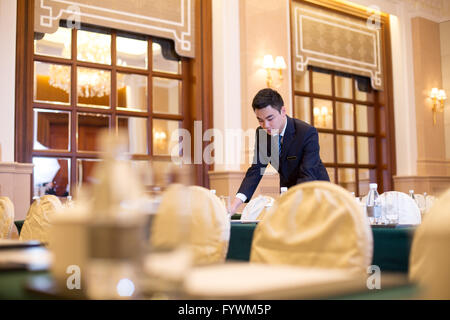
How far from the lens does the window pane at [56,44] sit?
16.6 ft

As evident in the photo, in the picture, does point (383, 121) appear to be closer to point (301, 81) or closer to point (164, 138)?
point (301, 81)

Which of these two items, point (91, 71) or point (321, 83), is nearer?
point (91, 71)

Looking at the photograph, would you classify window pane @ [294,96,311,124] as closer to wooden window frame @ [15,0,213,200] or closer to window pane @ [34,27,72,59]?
wooden window frame @ [15,0,213,200]

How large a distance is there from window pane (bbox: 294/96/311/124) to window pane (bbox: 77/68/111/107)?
7.81 ft

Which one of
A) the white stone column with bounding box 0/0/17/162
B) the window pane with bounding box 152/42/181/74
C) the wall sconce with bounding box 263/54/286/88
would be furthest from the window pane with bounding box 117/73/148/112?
the wall sconce with bounding box 263/54/286/88

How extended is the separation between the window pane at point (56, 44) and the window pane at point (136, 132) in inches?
31.8

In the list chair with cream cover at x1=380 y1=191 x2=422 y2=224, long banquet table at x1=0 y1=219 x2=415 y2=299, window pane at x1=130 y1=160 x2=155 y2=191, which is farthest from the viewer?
chair with cream cover at x1=380 y1=191 x2=422 y2=224

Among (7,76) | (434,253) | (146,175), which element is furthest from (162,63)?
(146,175)

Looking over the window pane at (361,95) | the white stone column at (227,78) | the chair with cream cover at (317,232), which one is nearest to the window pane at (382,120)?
the window pane at (361,95)

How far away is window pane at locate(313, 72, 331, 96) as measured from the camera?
7030mm

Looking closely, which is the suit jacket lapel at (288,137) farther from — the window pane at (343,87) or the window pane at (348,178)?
the window pane at (343,87)

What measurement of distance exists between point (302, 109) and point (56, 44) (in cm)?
303

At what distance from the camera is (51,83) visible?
508cm

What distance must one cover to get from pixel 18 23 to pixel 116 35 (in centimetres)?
94
